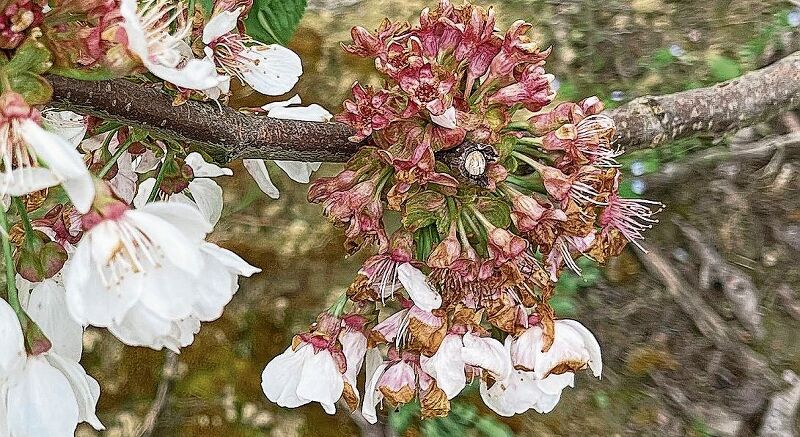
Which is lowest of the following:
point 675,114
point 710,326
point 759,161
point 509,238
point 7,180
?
point 710,326

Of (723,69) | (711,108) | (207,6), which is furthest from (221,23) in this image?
(723,69)

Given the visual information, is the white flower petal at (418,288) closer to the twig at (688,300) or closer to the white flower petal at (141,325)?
the white flower petal at (141,325)

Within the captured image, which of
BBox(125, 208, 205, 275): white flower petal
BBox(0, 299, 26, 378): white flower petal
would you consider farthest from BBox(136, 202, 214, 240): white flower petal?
BBox(0, 299, 26, 378): white flower petal

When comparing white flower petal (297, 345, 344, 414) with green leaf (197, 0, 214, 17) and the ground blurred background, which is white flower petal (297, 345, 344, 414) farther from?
the ground blurred background

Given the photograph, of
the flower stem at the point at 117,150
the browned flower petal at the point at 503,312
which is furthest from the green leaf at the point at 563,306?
the flower stem at the point at 117,150

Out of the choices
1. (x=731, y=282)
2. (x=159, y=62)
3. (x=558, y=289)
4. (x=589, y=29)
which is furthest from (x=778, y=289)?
(x=159, y=62)

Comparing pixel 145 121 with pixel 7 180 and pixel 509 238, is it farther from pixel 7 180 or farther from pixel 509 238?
pixel 509 238
